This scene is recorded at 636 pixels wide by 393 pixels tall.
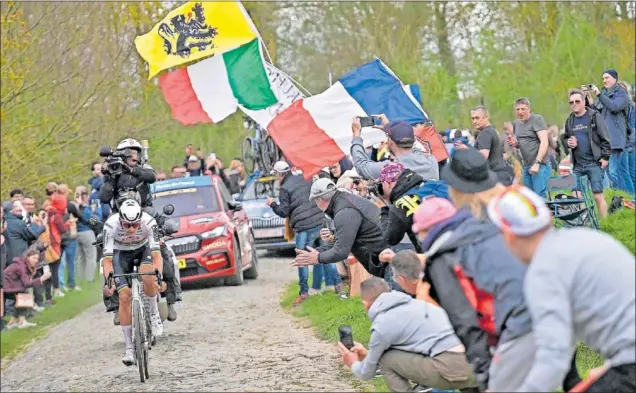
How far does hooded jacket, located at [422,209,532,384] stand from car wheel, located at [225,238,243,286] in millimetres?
14582

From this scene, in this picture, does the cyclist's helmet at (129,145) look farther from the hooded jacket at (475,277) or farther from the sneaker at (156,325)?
the hooded jacket at (475,277)

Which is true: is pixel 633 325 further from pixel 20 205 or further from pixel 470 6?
pixel 470 6

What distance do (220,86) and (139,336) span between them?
7206 mm

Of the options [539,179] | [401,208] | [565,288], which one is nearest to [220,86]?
[539,179]

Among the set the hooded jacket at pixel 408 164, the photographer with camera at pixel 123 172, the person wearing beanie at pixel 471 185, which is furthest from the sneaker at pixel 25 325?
the person wearing beanie at pixel 471 185

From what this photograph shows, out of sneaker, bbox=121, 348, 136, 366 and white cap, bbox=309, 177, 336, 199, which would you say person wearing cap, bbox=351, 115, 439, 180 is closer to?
white cap, bbox=309, 177, 336, 199

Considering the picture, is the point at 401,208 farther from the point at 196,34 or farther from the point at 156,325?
the point at 196,34

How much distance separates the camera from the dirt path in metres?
12.3

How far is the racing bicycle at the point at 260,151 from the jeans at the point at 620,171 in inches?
501

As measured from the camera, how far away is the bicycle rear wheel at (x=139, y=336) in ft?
41.9

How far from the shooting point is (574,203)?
15.7 m

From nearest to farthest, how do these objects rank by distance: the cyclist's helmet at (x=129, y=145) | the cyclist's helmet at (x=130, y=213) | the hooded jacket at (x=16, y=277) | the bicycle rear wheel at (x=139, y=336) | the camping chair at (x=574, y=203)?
the bicycle rear wheel at (x=139, y=336) → the cyclist's helmet at (x=130, y=213) → the cyclist's helmet at (x=129, y=145) → the camping chair at (x=574, y=203) → the hooded jacket at (x=16, y=277)

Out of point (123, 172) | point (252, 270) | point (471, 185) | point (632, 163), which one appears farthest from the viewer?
point (252, 270)

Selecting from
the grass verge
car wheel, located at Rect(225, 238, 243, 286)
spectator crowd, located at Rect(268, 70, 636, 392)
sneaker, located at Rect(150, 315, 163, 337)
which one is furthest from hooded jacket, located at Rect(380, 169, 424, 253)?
car wheel, located at Rect(225, 238, 243, 286)
